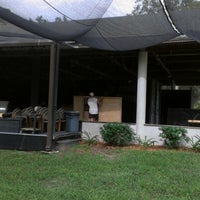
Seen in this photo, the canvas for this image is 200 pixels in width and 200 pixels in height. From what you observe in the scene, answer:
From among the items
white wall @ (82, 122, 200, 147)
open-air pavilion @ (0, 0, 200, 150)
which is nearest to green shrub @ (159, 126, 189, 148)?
white wall @ (82, 122, 200, 147)

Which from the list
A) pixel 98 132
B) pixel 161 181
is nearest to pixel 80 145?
pixel 98 132

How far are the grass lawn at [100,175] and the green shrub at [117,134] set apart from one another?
975 mm

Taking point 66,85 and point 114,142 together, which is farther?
point 66,85

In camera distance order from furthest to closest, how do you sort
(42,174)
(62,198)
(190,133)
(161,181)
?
(190,133), (42,174), (161,181), (62,198)

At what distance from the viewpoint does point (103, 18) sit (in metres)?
6.21

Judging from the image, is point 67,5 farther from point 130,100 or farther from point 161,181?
point 130,100

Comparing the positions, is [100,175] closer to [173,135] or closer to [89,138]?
[173,135]

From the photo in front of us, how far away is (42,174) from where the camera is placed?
6.96 meters

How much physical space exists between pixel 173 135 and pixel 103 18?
16.4 feet

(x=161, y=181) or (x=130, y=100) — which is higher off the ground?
(x=130, y=100)

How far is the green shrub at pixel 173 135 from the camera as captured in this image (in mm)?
10398

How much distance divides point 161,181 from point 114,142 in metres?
4.48

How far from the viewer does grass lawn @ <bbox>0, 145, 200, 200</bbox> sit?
18.7 ft

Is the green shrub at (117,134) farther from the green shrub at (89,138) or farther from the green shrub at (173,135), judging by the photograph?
the green shrub at (173,135)
